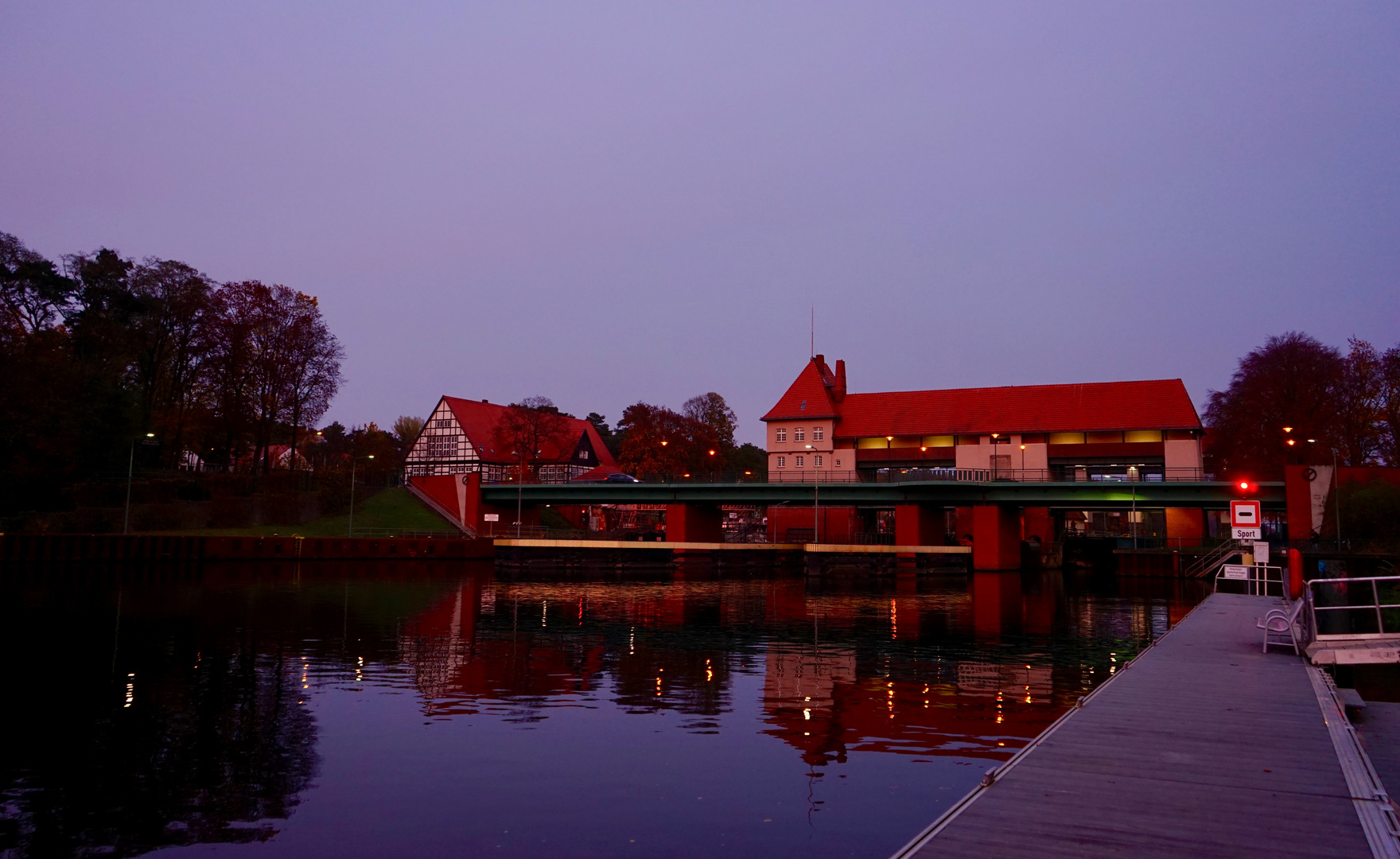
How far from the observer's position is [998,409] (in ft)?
294

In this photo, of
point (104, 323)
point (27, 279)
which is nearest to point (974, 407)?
point (104, 323)

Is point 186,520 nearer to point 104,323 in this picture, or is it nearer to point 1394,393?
point 104,323

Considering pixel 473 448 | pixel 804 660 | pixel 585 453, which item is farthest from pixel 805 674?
pixel 585 453

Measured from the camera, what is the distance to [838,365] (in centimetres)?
10206

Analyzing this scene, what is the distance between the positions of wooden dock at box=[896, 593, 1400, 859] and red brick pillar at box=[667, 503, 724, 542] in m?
67.8

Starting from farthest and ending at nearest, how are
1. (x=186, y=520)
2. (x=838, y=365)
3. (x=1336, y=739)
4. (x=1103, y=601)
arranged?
(x=838, y=365) → (x=186, y=520) → (x=1103, y=601) → (x=1336, y=739)

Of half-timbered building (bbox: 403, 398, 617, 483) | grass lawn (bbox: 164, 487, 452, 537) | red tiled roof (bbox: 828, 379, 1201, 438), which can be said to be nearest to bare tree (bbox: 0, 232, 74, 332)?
grass lawn (bbox: 164, 487, 452, 537)

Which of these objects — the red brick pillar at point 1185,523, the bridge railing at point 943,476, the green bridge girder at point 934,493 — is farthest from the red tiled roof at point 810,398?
the red brick pillar at point 1185,523

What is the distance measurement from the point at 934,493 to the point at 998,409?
23.3 meters

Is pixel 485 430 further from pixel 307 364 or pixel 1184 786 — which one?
pixel 1184 786

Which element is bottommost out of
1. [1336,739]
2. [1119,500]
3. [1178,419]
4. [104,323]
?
[1336,739]

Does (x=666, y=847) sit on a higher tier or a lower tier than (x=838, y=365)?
lower

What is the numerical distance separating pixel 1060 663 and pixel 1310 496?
49150 mm

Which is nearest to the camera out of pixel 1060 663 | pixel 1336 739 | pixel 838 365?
pixel 1336 739
